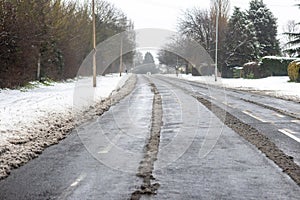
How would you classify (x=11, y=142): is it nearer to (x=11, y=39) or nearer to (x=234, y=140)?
(x=234, y=140)

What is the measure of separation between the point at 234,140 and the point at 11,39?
53.7 ft

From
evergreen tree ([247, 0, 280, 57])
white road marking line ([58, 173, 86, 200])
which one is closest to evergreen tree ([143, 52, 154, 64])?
evergreen tree ([247, 0, 280, 57])

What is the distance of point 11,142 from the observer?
25.8ft

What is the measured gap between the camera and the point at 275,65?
43.9m

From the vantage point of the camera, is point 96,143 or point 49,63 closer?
point 96,143

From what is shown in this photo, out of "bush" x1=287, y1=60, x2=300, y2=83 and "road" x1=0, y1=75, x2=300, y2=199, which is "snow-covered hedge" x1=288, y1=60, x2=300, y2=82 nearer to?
"bush" x1=287, y1=60, x2=300, y2=83

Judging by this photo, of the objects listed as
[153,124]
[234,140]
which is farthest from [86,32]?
[234,140]

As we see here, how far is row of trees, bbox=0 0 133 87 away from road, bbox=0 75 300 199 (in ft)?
41.9

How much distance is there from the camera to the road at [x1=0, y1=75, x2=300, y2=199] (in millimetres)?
4863

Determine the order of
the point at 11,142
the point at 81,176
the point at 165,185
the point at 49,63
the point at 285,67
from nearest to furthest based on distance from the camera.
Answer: the point at 165,185, the point at 81,176, the point at 11,142, the point at 49,63, the point at 285,67

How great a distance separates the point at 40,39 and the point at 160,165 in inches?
835

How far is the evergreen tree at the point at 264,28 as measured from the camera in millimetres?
60531

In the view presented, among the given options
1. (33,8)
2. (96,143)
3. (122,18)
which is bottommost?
(96,143)

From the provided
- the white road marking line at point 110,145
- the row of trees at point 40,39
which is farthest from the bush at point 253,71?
the white road marking line at point 110,145
